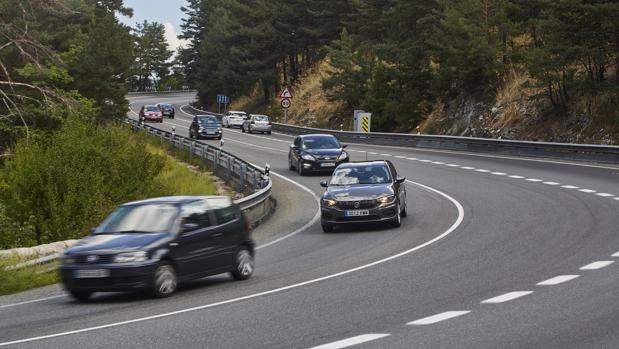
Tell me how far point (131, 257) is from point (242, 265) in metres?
2.70

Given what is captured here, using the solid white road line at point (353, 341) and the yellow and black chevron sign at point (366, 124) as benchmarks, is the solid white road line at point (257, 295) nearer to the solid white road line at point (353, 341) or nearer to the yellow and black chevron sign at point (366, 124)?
the solid white road line at point (353, 341)

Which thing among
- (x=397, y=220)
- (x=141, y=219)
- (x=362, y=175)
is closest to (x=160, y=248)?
(x=141, y=219)

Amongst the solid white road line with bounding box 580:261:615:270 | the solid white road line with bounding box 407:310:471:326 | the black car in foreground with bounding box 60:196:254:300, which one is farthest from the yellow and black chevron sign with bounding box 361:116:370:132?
the solid white road line with bounding box 407:310:471:326

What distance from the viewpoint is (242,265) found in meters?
16.7

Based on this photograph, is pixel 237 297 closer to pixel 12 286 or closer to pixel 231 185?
pixel 12 286

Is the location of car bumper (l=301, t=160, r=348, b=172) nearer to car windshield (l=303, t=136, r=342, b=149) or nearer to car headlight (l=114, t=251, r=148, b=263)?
car windshield (l=303, t=136, r=342, b=149)

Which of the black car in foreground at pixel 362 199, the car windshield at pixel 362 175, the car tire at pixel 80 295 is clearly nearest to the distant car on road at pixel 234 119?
the car windshield at pixel 362 175

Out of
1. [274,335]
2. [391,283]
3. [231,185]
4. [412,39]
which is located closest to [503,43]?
[412,39]

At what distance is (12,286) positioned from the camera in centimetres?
1627

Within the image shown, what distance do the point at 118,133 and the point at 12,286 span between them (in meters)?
19.0

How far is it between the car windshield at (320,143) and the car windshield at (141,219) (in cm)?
2549

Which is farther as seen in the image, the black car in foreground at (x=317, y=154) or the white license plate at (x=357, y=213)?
the black car in foreground at (x=317, y=154)

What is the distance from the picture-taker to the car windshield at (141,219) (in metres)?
15.4

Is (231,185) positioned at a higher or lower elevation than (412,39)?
lower
